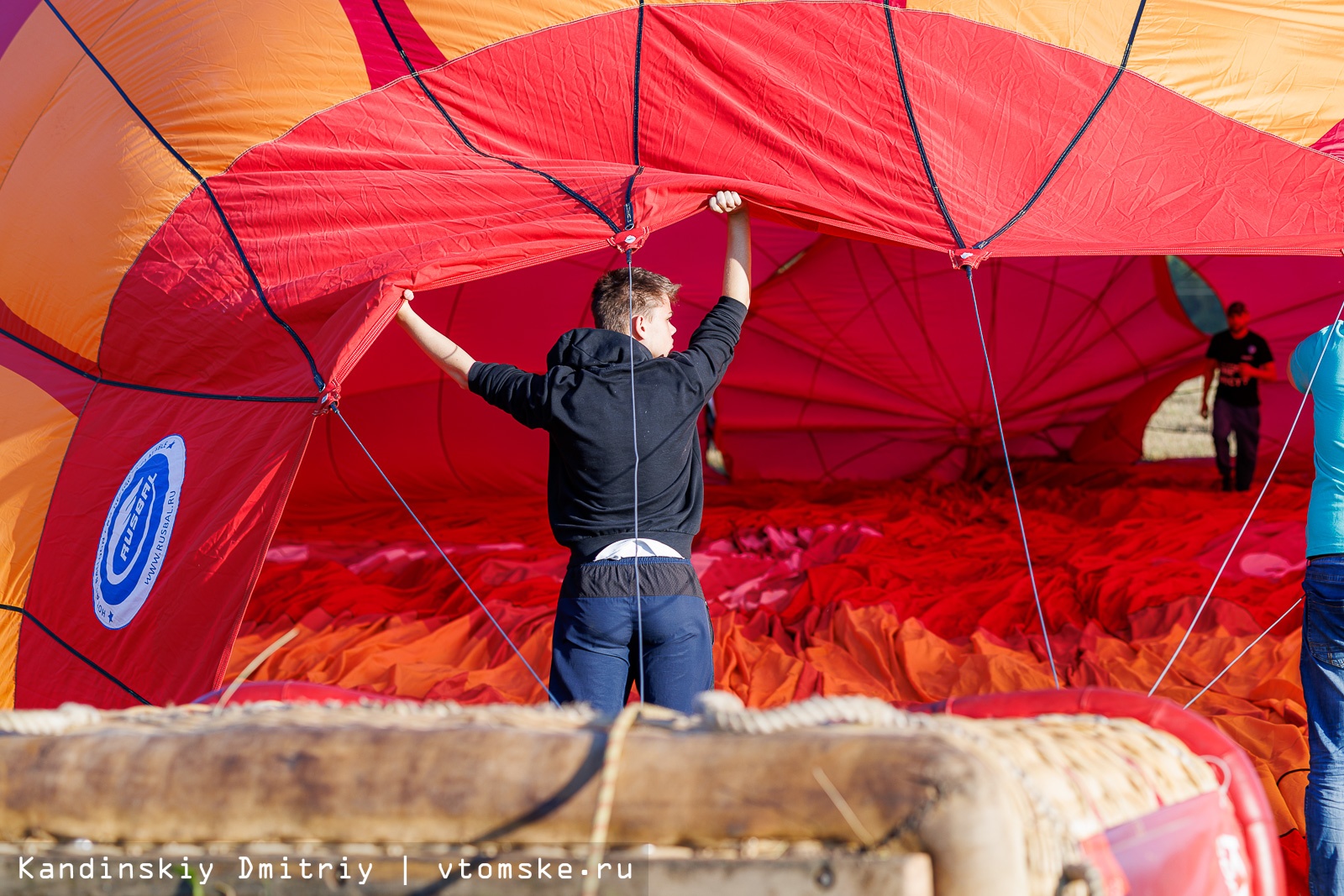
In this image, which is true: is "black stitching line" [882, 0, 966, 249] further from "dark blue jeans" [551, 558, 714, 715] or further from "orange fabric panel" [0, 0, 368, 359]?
"orange fabric panel" [0, 0, 368, 359]

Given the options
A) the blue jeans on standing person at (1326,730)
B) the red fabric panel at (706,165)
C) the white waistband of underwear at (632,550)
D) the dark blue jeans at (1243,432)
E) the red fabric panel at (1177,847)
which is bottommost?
the red fabric panel at (1177,847)

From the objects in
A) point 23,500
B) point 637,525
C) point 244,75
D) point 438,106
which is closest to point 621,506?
point 637,525

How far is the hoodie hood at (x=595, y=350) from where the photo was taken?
185 centimetres

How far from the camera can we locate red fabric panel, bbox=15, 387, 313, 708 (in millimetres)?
2084

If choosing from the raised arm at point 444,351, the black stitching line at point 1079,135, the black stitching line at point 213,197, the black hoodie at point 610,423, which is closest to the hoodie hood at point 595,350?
the black hoodie at point 610,423

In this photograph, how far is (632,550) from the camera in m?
1.81

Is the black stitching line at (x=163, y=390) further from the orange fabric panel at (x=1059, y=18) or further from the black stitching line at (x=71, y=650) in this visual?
the orange fabric panel at (x=1059, y=18)

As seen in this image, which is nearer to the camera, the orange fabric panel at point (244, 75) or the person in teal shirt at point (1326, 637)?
the person in teal shirt at point (1326, 637)

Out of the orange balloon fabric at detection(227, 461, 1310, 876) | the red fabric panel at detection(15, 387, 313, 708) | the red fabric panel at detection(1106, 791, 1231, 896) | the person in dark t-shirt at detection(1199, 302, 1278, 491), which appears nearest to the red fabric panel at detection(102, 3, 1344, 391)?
the red fabric panel at detection(15, 387, 313, 708)

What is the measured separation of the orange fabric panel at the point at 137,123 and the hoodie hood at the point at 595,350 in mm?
1093

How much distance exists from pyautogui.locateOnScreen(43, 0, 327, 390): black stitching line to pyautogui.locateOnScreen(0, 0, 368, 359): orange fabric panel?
1 centimetres

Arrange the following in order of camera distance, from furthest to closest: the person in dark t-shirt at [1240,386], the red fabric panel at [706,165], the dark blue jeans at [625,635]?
the person in dark t-shirt at [1240,386] → the red fabric panel at [706,165] → the dark blue jeans at [625,635]

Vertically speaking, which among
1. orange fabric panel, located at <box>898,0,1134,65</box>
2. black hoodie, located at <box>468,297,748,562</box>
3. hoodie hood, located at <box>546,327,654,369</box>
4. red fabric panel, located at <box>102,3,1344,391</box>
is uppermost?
orange fabric panel, located at <box>898,0,1134,65</box>

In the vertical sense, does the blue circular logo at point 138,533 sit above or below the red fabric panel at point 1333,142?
below
